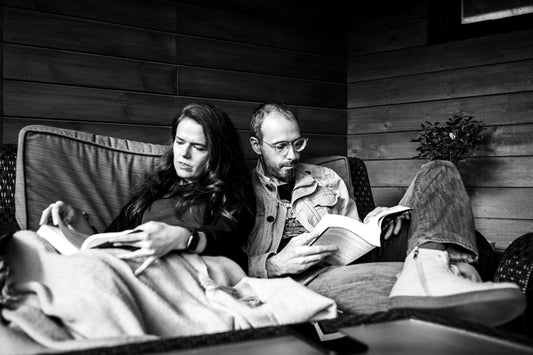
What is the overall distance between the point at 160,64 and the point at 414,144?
147 centimetres

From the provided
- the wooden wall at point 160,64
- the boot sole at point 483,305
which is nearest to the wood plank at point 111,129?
the wooden wall at point 160,64

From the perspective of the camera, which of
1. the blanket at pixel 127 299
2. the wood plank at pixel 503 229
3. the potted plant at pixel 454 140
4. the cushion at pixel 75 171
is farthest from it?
the wood plank at pixel 503 229

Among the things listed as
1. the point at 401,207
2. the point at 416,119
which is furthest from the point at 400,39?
the point at 401,207

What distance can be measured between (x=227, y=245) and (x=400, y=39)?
7.24ft

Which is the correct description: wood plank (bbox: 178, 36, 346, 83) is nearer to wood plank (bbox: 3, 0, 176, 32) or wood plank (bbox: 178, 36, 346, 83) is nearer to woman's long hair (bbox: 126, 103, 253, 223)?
wood plank (bbox: 3, 0, 176, 32)

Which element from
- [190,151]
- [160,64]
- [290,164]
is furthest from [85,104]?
[290,164]

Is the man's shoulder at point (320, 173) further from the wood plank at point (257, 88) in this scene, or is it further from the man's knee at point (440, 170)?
the wood plank at point (257, 88)

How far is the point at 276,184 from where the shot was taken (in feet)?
7.36

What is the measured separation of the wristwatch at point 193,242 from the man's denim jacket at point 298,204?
1.02 ft

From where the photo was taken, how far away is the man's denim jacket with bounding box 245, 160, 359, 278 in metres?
2.10

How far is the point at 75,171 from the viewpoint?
1999 millimetres

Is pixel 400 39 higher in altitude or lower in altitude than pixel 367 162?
higher

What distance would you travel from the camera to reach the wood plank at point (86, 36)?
→ 105 inches

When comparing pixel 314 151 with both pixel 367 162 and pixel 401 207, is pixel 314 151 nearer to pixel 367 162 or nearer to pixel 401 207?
pixel 367 162
